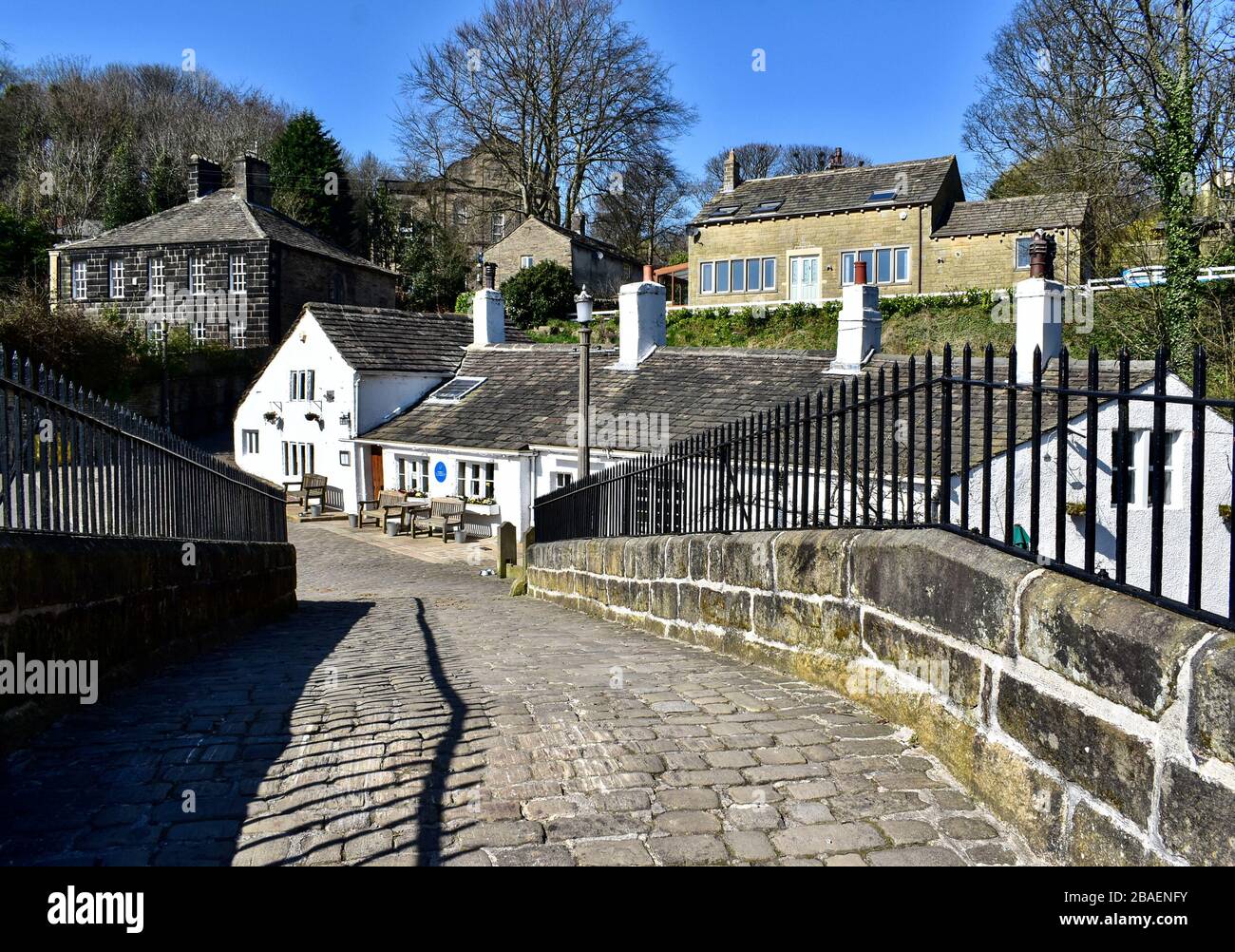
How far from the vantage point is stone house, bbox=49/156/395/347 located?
3925 cm

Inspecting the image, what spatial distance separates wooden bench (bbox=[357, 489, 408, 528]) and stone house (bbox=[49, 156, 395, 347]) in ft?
46.9

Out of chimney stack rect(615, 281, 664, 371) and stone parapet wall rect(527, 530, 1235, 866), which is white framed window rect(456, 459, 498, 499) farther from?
stone parapet wall rect(527, 530, 1235, 866)

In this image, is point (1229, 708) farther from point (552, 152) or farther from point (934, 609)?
point (552, 152)

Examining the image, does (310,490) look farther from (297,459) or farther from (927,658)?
(927,658)

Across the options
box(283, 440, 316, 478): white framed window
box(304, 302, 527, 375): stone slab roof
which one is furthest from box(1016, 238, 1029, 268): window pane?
box(283, 440, 316, 478): white framed window

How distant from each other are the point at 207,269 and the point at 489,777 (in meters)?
39.9

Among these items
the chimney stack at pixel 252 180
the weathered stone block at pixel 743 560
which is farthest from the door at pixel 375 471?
the weathered stone block at pixel 743 560

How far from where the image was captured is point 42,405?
5.47 m

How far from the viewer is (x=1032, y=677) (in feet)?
11.6

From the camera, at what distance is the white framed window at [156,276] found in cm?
3978
